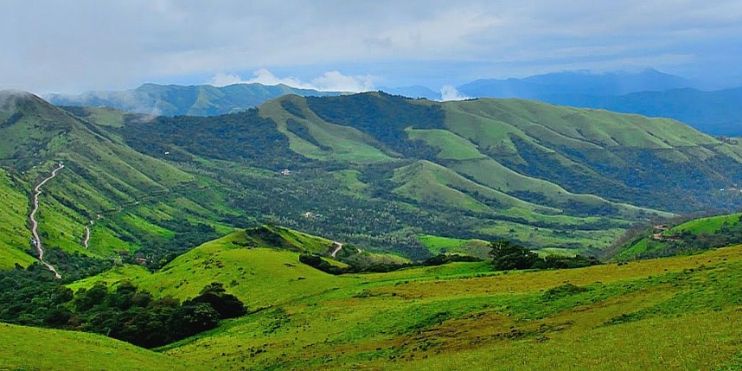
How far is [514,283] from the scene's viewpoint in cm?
7856

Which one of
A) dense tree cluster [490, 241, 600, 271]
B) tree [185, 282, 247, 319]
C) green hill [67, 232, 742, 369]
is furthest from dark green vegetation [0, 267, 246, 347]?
dense tree cluster [490, 241, 600, 271]

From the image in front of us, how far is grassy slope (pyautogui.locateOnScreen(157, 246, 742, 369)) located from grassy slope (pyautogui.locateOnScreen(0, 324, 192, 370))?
698cm

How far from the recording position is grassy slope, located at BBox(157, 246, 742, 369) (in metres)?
38.7

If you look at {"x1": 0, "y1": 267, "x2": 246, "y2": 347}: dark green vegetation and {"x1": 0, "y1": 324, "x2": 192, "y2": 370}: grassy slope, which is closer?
{"x1": 0, "y1": 324, "x2": 192, "y2": 370}: grassy slope

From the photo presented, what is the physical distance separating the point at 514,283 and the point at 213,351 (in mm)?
39147

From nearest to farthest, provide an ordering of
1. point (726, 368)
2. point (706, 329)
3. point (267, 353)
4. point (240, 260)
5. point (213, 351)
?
point (726, 368)
point (706, 329)
point (267, 353)
point (213, 351)
point (240, 260)

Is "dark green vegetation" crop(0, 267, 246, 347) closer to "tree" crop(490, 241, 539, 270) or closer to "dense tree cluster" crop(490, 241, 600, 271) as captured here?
"tree" crop(490, 241, 539, 270)

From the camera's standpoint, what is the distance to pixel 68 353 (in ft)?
172

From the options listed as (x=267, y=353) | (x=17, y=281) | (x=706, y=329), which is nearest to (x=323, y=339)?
(x=267, y=353)

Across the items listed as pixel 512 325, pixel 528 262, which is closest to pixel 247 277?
pixel 528 262

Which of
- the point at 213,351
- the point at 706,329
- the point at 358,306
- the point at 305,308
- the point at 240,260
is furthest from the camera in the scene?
the point at 240,260

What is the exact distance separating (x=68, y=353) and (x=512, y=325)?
130 ft

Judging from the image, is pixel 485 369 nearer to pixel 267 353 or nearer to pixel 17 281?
pixel 267 353

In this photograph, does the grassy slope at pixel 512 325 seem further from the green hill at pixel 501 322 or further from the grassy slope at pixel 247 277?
the grassy slope at pixel 247 277
